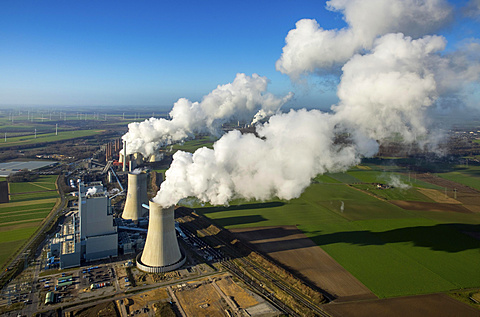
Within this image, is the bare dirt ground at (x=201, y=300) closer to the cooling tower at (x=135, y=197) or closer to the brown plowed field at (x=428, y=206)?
the cooling tower at (x=135, y=197)

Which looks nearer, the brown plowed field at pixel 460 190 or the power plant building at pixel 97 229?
the power plant building at pixel 97 229

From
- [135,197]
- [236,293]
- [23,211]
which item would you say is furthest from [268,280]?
[23,211]

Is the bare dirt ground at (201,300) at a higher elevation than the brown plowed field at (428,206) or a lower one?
lower

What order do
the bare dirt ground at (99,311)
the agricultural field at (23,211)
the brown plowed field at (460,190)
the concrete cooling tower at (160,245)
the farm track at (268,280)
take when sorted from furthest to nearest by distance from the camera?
the brown plowed field at (460,190), the agricultural field at (23,211), the concrete cooling tower at (160,245), the farm track at (268,280), the bare dirt ground at (99,311)

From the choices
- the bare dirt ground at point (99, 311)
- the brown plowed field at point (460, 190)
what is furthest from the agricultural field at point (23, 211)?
the brown plowed field at point (460, 190)

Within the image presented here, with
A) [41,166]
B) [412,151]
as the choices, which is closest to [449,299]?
[412,151]

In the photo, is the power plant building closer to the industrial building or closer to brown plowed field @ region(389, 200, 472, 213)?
the industrial building

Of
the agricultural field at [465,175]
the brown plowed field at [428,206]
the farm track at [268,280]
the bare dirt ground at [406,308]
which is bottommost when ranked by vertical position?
the farm track at [268,280]
